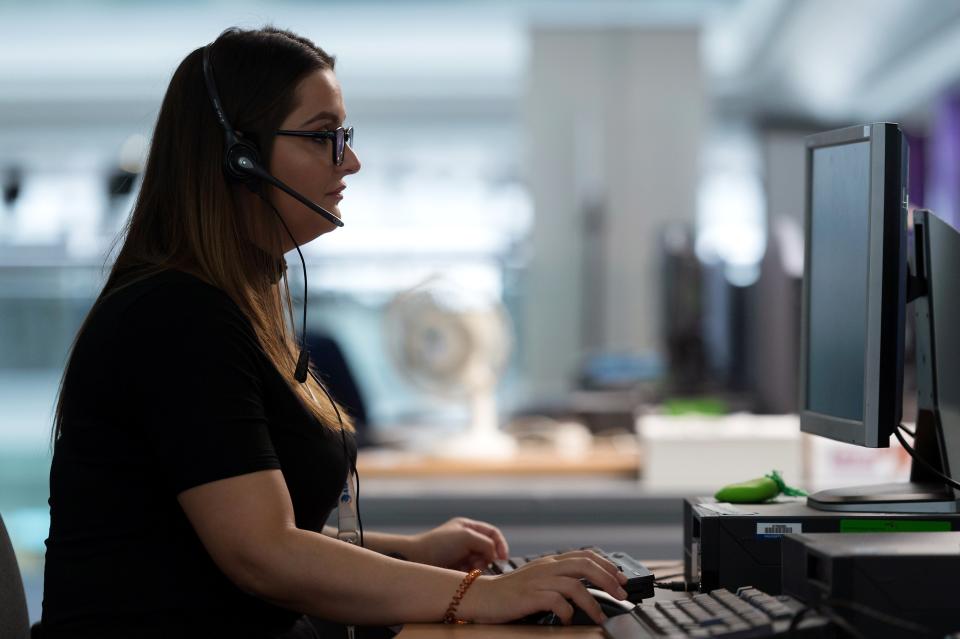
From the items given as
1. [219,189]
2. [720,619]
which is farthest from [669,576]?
[219,189]

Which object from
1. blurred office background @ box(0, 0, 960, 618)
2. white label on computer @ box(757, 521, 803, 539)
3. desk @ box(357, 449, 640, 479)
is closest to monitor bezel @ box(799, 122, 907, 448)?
white label on computer @ box(757, 521, 803, 539)

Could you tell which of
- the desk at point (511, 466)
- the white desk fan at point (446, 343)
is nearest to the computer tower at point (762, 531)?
the desk at point (511, 466)

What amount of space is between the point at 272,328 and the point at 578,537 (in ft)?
5.11

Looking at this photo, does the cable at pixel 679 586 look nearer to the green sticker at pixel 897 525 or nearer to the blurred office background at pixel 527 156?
the green sticker at pixel 897 525

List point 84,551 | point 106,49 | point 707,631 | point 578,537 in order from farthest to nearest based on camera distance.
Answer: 1. point 106,49
2. point 578,537
3. point 84,551
4. point 707,631

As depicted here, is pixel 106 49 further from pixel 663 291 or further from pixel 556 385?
pixel 663 291

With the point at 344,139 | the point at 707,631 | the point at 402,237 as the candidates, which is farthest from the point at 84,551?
the point at 402,237

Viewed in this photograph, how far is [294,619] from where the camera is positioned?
1346 millimetres

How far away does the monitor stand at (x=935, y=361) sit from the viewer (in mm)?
1312

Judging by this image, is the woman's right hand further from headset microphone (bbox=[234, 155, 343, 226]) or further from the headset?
headset microphone (bbox=[234, 155, 343, 226])

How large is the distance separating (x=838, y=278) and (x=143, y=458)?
87 centimetres

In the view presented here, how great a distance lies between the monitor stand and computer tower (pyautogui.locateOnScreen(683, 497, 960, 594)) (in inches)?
1.3

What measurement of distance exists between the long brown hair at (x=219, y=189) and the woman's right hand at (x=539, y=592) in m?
0.31

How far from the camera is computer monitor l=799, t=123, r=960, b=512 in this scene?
4.18 ft
